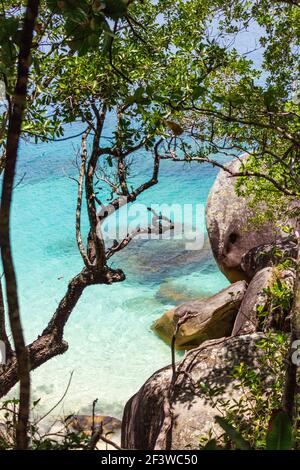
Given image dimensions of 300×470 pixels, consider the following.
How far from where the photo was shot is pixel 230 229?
9164 mm

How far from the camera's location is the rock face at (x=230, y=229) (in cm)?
895

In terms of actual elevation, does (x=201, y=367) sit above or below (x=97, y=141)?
below

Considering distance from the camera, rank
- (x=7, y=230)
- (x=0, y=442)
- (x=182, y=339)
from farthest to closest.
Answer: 1. (x=182, y=339)
2. (x=0, y=442)
3. (x=7, y=230)

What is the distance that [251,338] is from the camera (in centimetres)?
498

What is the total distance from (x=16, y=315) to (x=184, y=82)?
3.66m

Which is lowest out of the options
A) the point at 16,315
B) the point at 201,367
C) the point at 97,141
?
the point at 201,367

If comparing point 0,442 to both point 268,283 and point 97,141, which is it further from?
point 268,283

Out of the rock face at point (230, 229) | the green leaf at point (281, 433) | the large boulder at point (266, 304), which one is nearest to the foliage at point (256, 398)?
the large boulder at point (266, 304)

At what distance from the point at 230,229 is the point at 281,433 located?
24.5ft

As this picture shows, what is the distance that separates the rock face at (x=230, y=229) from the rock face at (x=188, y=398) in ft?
13.0

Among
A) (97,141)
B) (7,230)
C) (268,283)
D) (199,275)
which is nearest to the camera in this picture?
(7,230)

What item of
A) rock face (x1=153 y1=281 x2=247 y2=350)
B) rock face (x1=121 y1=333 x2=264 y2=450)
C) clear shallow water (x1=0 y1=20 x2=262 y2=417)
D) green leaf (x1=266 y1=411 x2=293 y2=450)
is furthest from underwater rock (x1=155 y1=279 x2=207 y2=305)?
green leaf (x1=266 y1=411 x2=293 y2=450)

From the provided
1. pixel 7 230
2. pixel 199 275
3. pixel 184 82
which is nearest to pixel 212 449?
pixel 7 230

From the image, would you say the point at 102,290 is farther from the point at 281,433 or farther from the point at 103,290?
the point at 281,433
